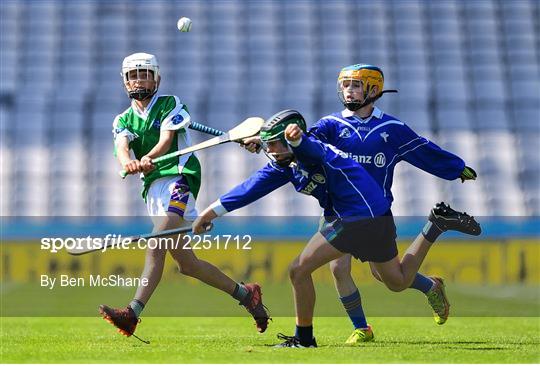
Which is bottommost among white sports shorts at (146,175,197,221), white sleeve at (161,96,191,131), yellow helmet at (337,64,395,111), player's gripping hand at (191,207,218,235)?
player's gripping hand at (191,207,218,235)

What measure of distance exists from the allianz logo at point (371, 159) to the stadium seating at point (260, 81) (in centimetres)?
1098

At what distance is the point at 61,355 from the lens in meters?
5.57

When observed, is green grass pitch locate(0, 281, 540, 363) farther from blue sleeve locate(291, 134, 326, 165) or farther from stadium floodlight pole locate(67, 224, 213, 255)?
blue sleeve locate(291, 134, 326, 165)

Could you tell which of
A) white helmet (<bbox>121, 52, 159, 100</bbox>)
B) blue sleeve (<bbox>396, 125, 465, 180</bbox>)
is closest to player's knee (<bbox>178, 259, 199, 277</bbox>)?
white helmet (<bbox>121, 52, 159, 100</bbox>)

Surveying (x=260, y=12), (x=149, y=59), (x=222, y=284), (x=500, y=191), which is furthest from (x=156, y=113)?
(x=260, y=12)

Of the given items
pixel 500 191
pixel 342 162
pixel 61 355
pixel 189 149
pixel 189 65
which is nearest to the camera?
pixel 61 355

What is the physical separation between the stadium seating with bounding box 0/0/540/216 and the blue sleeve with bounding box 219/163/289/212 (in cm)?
1135

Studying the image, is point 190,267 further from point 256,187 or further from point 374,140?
point 374,140

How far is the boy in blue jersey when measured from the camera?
580cm

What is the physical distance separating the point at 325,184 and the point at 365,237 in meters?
0.37

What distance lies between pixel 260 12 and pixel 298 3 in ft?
2.66

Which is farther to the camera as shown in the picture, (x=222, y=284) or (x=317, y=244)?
(x=222, y=284)

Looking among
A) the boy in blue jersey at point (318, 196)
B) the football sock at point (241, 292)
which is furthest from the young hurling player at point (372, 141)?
the football sock at point (241, 292)

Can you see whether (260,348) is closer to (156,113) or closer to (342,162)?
(342,162)
